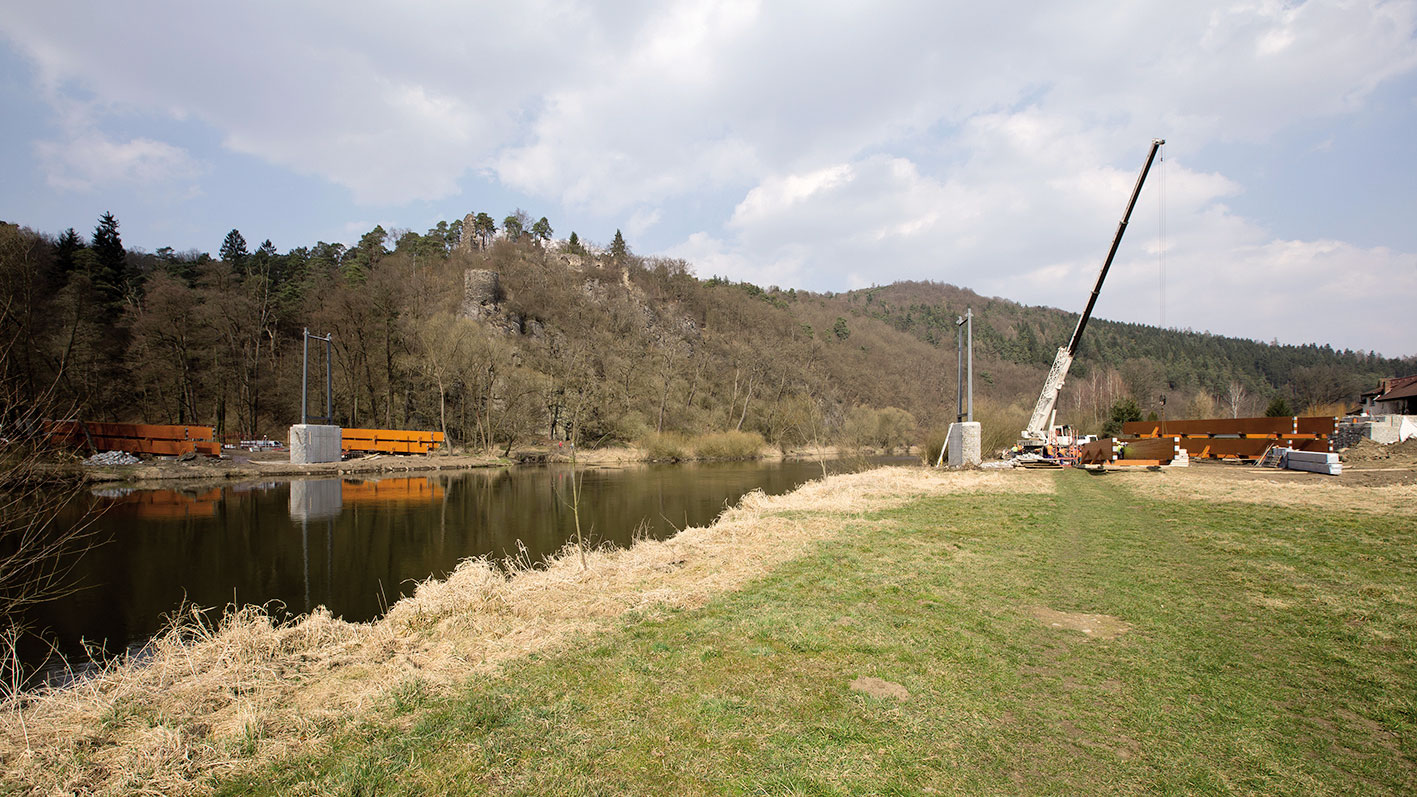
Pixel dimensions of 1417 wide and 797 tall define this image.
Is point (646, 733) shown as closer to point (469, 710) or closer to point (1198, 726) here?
point (469, 710)

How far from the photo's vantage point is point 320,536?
15336 millimetres

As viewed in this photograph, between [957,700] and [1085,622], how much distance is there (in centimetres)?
238

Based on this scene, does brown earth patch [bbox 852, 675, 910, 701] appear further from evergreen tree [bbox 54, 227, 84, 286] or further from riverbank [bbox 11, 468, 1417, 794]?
evergreen tree [bbox 54, 227, 84, 286]

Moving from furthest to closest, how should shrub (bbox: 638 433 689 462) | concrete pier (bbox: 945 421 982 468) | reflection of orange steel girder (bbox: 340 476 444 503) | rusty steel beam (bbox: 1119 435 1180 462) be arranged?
shrub (bbox: 638 433 689 462)
concrete pier (bbox: 945 421 982 468)
rusty steel beam (bbox: 1119 435 1180 462)
reflection of orange steel girder (bbox: 340 476 444 503)

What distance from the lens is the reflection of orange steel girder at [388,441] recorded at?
3762 centimetres

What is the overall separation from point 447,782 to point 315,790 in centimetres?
68

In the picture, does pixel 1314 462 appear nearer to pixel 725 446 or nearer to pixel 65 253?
pixel 725 446

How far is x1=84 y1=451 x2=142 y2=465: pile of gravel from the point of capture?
2667cm

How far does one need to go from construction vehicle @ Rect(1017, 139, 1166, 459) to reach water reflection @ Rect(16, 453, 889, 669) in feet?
34.2

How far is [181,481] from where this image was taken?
86.6 ft

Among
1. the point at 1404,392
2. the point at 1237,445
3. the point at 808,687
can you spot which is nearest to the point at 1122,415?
the point at 1404,392

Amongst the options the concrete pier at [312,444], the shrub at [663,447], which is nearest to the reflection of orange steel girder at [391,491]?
the concrete pier at [312,444]

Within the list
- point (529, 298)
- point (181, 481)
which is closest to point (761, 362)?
point (529, 298)

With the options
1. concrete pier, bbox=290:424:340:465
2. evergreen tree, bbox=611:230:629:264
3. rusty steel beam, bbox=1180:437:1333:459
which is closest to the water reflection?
concrete pier, bbox=290:424:340:465
